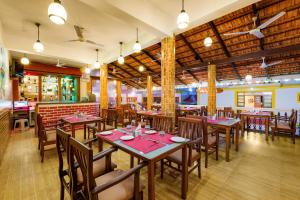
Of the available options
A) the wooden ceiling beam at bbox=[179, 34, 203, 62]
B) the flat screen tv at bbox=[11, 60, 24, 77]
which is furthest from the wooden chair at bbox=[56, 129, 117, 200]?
the flat screen tv at bbox=[11, 60, 24, 77]

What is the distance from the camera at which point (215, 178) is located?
Answer: 251 centimetres

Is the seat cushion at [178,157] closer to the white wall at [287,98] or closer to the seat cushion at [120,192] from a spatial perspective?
the seat cushion at [120,192]

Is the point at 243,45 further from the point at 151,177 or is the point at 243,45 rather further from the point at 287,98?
the point at 287,98

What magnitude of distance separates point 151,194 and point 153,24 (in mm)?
3644

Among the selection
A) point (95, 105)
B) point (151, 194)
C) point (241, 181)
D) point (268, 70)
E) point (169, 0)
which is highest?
point (169, 0)

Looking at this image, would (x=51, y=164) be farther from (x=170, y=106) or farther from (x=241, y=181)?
(x=241, y=181)

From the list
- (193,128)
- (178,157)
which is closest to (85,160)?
(178,157)

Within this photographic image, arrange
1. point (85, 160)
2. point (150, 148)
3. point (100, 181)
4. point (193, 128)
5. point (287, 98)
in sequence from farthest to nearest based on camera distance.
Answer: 1. point (287, 98)
2. point (193, 128)
3. point (150, 148)
4. point (100, 181)
5. point (85, 160)

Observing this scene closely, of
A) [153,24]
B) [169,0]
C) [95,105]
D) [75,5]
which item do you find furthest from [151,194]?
[95,105]

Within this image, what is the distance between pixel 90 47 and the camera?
20.6 ft

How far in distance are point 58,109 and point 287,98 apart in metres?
15.3

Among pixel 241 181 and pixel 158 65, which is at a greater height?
pixel 158 65

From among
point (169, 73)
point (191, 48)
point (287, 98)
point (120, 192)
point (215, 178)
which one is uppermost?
point (191, 48)

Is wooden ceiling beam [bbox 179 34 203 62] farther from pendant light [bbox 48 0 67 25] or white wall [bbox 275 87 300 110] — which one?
white wall [bbox 275 87 300 110]
